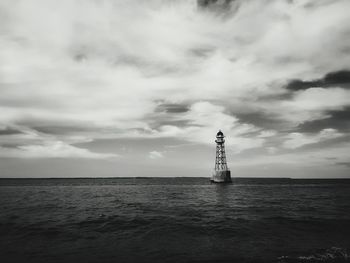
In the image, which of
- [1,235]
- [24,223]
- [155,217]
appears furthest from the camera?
[155,217]

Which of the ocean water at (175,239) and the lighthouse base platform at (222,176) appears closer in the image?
the ocean water at (175,239)

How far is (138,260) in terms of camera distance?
35.2 ft

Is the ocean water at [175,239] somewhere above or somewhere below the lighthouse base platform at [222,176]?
below

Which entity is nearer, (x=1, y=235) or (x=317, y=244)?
(x=317, y=244)

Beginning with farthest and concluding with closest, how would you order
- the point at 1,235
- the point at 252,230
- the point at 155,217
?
the point at 155,217, the point at 252,230, the point at 1,235

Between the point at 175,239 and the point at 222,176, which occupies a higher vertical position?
the point at 222,176

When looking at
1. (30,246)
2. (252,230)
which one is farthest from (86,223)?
(252,230)

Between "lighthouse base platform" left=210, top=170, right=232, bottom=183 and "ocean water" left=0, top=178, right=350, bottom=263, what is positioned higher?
"lighthouse base platform" left=210, top=170, right=232, bottom=183

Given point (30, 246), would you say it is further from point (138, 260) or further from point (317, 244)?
point (317, 244)

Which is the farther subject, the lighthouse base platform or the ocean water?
the lighthouse base platform

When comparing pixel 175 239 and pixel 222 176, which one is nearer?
pixel 175 239

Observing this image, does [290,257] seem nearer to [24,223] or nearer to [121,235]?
[121,235]

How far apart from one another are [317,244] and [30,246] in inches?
560

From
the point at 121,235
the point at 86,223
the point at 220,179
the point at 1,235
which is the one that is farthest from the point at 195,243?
the point at 220,179
